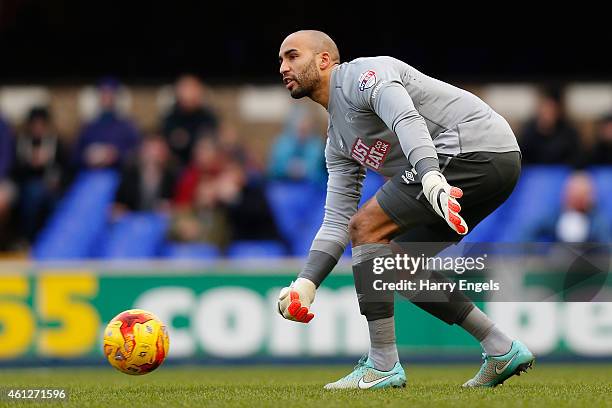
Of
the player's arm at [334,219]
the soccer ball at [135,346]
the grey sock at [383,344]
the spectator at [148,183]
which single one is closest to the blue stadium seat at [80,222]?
the spectator at [148,183]

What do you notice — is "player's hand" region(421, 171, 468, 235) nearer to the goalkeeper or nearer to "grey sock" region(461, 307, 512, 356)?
the goalkeeper

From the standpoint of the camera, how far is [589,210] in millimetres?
13523

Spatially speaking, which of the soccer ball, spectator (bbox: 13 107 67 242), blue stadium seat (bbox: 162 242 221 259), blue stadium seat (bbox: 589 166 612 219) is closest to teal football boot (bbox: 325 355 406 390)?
the soccer ball

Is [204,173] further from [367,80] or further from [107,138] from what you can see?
[367,80]

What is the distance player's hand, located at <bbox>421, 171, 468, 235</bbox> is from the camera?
591cm

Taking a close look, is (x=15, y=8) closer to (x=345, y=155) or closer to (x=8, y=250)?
(x=8, y=250)

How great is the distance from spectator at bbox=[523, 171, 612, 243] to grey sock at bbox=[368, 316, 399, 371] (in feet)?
21.7

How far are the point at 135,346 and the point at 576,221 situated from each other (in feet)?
24.4

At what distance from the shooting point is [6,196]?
51.1ft

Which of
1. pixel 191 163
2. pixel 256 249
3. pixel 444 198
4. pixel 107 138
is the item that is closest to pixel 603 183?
pixel 256 249

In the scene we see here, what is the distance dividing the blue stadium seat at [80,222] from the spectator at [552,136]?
5.36 m

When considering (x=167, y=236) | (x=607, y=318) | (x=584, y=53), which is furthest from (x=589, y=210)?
(x=167, y=236)

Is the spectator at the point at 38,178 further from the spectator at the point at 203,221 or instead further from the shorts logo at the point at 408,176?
the shorts logo at the point at 408,176

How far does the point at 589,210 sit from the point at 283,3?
6.02 meters
